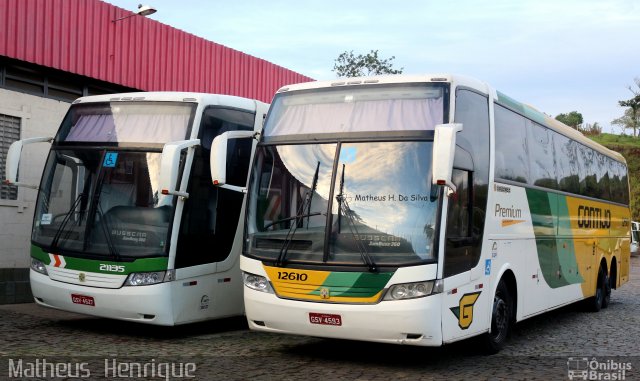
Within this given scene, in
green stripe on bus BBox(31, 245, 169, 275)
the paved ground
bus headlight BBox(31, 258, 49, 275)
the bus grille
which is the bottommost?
the paved ground

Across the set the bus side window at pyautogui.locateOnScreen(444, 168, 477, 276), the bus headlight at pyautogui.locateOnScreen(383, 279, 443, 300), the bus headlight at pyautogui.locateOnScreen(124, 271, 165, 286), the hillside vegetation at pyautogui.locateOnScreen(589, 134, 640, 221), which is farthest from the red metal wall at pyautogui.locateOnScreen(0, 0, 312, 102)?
the hillside vegetation at pyautogui.locateOnScreen(589, 134, 640, 221)

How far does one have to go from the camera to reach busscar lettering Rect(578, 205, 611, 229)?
42.0 feet

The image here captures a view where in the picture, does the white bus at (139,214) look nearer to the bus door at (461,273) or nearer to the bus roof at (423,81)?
the bus roof at (423,81)

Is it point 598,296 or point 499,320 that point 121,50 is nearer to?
point 499,320

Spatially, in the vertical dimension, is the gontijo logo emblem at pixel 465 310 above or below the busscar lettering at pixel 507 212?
below

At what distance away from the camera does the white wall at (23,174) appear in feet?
44.1

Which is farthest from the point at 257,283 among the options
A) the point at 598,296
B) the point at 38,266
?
the point at 598,296

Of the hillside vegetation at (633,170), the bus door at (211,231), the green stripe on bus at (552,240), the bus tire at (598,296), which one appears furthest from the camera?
the hillside vegetation at (633,170)

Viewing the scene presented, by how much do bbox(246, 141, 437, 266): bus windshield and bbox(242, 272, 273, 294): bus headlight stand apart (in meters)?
0.25

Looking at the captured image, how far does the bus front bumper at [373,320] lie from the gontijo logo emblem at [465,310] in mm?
478

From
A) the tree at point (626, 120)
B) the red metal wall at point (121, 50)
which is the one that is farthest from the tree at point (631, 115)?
the red metal wall at point (121, 50)

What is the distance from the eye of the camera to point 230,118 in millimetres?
10297

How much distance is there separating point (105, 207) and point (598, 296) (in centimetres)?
958

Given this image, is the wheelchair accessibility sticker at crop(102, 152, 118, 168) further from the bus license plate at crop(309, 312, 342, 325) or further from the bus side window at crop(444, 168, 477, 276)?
the bus side window at crop(444, 168, 477, 276)
